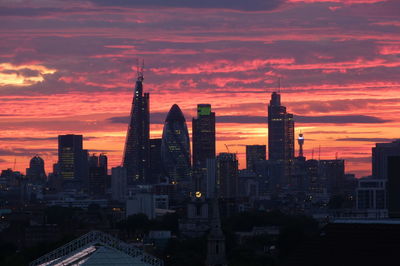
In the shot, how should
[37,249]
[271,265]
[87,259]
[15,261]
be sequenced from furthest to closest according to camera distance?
[37,249] → [271,265] → [15,261] → [87,259]

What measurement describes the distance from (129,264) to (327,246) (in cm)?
1514

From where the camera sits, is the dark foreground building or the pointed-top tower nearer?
the dark foreground building

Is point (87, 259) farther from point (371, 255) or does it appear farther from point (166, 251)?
point (166, 251)

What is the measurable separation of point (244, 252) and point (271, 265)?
2432 centimetres

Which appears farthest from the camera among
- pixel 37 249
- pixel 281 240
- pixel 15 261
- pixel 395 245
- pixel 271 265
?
pixel 281 240

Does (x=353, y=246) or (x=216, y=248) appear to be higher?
(x=353, y=246)

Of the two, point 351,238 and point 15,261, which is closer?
point 351,238

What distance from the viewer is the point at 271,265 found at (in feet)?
520

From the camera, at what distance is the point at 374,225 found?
9175 centimetres

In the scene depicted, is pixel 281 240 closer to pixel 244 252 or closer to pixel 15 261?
pixel 244 252

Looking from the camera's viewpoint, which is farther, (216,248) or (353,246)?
(216,248)

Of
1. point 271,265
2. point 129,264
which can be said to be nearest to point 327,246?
point 129,264

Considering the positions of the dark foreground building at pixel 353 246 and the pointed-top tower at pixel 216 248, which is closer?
the dark foreground building at pixel 353 246

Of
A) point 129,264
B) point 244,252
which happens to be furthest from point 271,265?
point 129,264
